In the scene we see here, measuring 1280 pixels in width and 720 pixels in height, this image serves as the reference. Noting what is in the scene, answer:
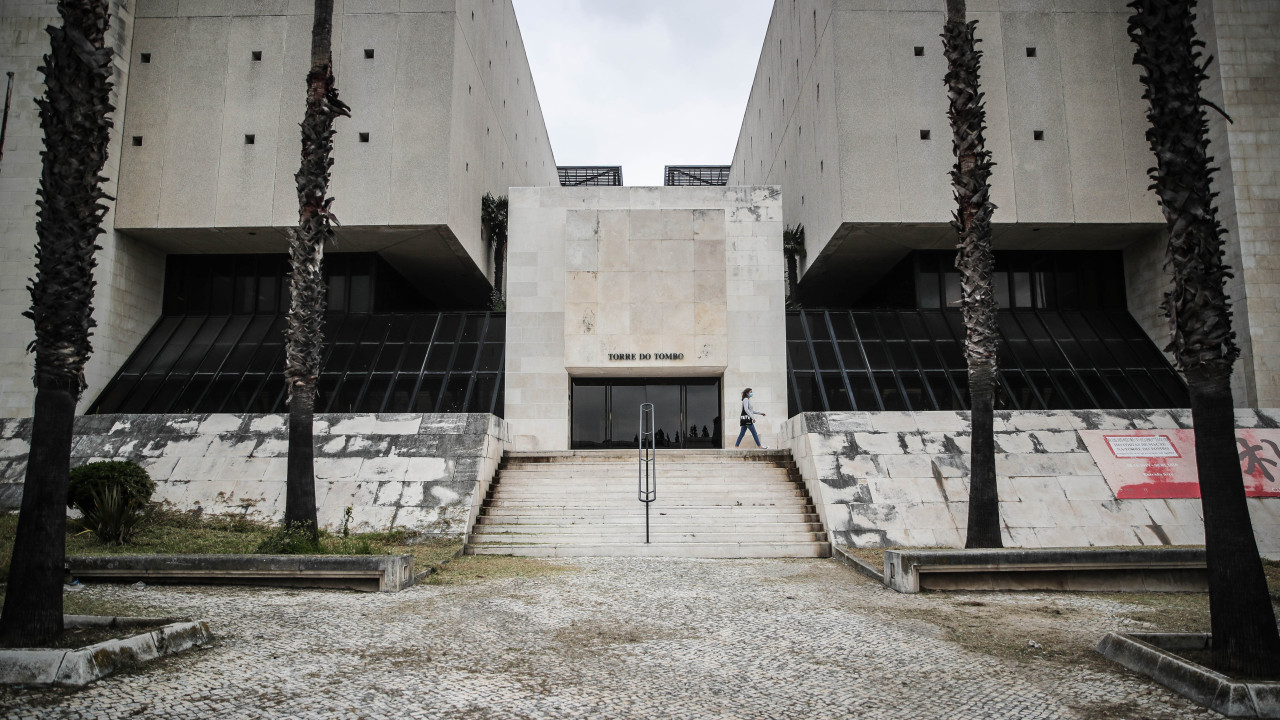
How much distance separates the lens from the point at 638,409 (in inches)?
850

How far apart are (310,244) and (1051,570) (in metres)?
10.7

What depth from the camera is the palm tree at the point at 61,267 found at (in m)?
5.58

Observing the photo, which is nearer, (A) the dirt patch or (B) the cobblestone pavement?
(B) the cobblestone pavement

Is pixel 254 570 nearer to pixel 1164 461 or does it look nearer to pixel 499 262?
pixel 1164 461

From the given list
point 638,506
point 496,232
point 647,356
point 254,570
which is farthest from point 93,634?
point 496,232

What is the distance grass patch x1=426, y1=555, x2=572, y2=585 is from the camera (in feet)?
32.0

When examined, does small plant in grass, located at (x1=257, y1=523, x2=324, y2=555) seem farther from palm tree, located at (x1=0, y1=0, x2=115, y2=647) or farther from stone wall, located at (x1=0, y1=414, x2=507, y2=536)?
palm tree, located at (x1=0, y1=0, x2=115, y2=647)

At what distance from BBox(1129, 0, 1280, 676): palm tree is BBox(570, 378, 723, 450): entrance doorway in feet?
51.3

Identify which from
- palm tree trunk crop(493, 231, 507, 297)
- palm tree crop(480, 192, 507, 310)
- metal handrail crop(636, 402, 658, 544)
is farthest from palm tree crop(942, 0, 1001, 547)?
palm tree trunk crop(493, 231, 507, 297)

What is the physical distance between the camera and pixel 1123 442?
47.0 feet

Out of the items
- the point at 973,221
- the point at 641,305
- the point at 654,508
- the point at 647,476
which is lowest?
the point at 654,508

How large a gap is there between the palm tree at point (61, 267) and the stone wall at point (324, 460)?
704cm

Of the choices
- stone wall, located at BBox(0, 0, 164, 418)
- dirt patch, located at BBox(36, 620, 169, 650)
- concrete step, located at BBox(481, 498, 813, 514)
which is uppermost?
stone wall, located at BBox(0, 0, 164, 418)

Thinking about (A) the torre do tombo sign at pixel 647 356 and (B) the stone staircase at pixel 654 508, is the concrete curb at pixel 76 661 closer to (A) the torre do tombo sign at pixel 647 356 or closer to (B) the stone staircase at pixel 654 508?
(B) the stone staircase at pixel 654 508
